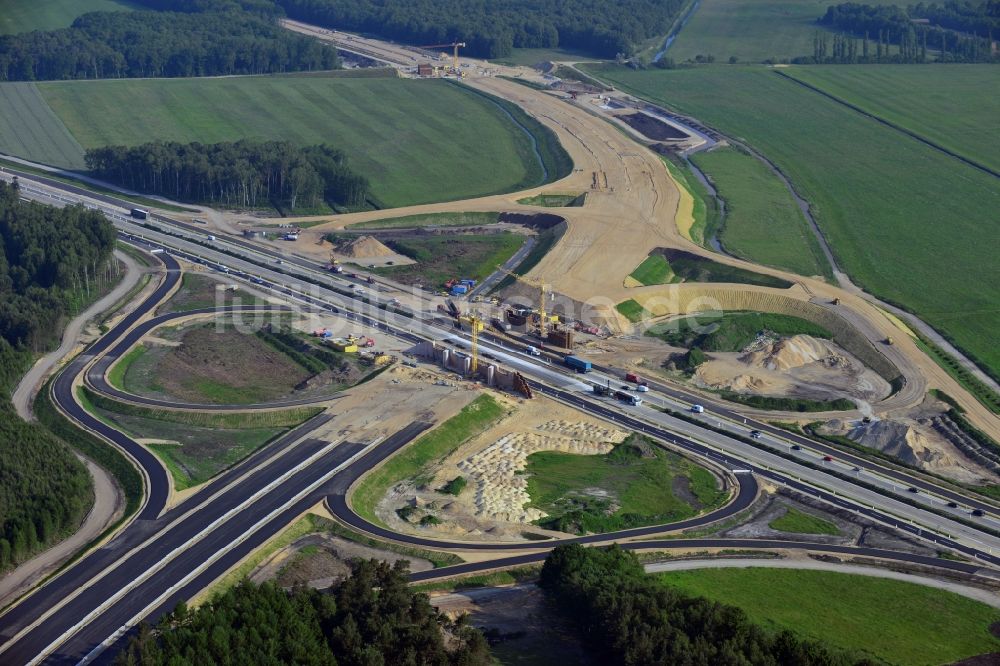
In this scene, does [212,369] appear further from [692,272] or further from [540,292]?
[692,272]

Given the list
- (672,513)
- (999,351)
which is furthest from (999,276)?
(672,513)

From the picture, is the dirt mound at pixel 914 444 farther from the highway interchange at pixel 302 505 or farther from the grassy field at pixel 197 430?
the grassy field at pixel 197 430

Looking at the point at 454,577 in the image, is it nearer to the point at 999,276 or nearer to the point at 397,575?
the point at 397,575

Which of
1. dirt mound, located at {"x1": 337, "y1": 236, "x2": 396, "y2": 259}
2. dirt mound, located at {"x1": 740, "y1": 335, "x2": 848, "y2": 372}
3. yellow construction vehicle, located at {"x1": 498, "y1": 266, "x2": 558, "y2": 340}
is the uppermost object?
dirt mound, located at {"x1": 337, "y1": 236, "x2": 396, "y2": 259}

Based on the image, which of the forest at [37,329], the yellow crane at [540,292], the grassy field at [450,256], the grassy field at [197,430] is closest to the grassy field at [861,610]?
the grassy field at [197,430]

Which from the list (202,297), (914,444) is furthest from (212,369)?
(914,444)

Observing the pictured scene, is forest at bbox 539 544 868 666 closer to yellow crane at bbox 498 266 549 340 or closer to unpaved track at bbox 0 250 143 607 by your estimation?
unpaved track at bbox 0 250 143 607

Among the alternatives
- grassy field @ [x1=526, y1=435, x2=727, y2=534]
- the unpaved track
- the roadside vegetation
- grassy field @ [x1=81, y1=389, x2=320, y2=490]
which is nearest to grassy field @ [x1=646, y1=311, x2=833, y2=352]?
the roadside vegetation
